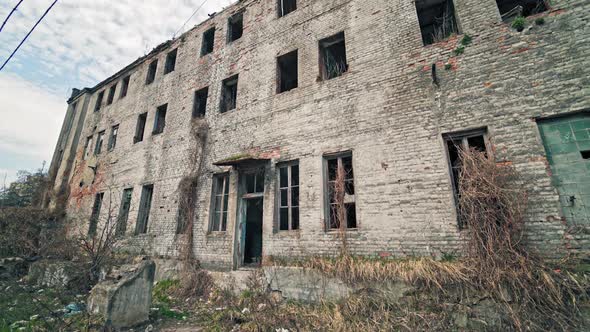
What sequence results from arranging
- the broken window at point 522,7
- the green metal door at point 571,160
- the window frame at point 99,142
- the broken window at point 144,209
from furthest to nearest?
the window frame at point 99,142 < the broken window at point 144,209 < the broken window at point 522,7 < the green metal door at point 571,160

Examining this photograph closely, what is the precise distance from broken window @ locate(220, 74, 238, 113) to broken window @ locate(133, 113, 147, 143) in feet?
17.4

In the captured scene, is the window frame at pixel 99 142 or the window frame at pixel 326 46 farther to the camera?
the window frame at pixel 99 142

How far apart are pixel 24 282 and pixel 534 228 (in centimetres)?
1388

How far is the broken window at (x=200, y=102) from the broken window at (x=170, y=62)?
3089 mm

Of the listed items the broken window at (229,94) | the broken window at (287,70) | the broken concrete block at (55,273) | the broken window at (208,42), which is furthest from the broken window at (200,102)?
the broken concrete block at (55,273)

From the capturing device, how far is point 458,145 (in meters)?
5.16

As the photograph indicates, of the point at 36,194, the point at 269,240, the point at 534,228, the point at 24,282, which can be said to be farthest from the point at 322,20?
the point at 36,194

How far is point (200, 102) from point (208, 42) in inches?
116

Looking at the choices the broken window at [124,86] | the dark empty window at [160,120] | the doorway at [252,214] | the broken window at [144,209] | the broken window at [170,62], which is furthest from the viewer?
the broken window at [124,86]

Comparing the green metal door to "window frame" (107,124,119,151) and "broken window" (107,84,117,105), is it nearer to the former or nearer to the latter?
"window frame" (107,124,119,151)

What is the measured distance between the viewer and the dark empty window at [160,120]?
36.4ft

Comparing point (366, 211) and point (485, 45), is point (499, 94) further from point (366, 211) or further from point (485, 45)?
point (366, 211)

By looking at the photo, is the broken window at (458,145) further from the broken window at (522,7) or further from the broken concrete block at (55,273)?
the broken concrete block at (55,273)

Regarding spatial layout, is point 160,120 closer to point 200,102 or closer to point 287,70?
point 200,102
